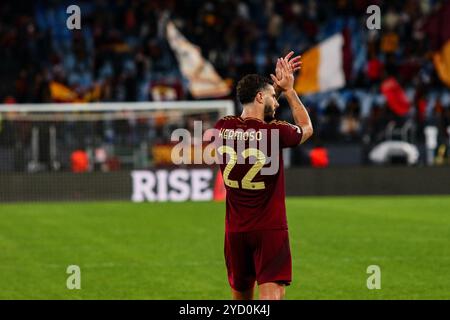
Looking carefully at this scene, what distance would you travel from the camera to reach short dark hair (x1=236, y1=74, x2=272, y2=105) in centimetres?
700

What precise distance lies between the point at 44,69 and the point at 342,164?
9.03 metres

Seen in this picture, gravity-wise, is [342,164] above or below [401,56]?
below

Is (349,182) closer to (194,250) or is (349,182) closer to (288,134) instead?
(194,250)

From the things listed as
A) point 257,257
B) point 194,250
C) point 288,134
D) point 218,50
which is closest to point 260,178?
point 288,134

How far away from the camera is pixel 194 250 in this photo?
13.9 m

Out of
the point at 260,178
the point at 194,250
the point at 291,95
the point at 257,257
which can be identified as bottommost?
the point at 257,257

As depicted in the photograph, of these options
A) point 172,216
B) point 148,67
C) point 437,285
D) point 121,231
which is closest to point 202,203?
point 172,216

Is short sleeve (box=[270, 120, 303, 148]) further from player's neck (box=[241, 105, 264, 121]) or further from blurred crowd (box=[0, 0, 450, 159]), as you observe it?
blurred crowd (box=[0, 0, 450, 159])

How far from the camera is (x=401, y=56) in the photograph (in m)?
30.9

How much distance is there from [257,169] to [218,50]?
23.2 metres

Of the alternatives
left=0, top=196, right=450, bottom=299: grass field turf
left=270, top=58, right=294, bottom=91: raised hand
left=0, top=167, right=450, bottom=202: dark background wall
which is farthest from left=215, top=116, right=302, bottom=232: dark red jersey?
left=0, top=167, right=450, bottom=202: dark background wall

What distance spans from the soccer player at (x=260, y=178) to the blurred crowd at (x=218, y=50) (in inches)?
731

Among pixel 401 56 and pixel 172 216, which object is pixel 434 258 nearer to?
pixel 172 216

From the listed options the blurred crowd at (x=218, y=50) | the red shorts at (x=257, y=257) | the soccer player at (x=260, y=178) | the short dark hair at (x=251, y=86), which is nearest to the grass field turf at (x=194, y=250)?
the red shorts at (x=257, y=257)
